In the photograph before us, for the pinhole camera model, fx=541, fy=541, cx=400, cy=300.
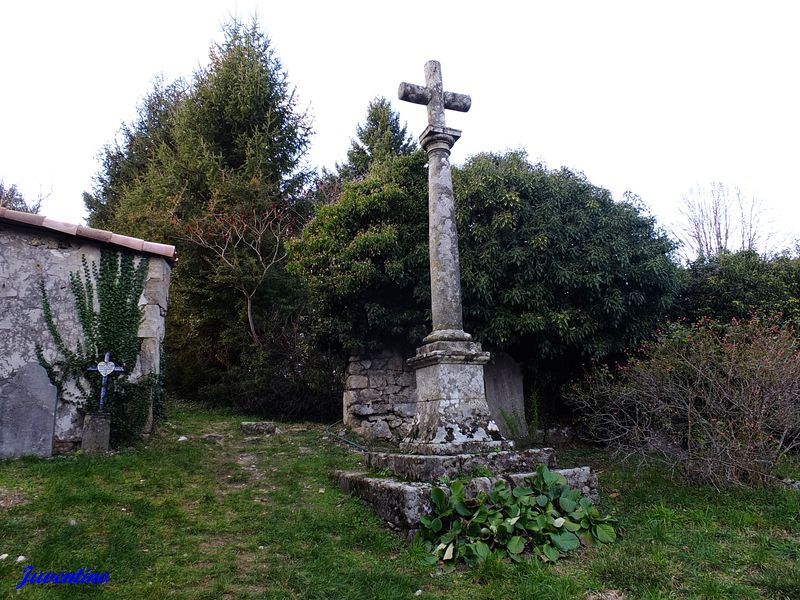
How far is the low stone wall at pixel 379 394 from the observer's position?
9430 mm

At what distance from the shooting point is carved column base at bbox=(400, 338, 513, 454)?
522 cm

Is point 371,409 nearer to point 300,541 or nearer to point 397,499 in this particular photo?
point 397,499

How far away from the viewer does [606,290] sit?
8773mm

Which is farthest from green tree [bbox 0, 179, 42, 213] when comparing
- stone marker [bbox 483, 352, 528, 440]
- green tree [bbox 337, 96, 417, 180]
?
stone marker [bbox 483, 352, 528, 440]

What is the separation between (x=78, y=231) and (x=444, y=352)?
17.2 feet

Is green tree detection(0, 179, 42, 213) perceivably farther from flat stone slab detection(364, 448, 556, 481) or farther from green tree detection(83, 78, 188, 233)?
flat stone slab detection(364, 448, 556, 481)

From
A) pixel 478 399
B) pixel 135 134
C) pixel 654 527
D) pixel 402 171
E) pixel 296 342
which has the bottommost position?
pixel 654 527

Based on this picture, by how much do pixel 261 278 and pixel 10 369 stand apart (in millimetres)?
6530

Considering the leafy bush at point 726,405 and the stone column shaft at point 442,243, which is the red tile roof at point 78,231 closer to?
the stone column shaft at point 442,243

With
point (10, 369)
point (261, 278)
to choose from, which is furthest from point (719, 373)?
point (261, 278)

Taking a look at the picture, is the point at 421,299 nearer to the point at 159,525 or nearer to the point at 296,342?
the point at 296,342

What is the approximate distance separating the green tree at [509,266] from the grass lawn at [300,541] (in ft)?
10.0

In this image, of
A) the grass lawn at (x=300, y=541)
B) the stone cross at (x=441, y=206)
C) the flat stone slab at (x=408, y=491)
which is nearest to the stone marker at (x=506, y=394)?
the grass lawn at (x=300, y=541)

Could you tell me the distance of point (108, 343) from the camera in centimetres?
727
